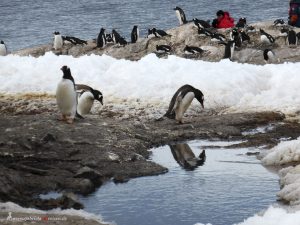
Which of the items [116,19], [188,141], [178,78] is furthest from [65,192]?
[116,19]

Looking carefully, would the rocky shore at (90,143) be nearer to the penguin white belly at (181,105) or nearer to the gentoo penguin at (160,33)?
Result: the penguin white belly at (181,105)

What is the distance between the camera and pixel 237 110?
1845cm

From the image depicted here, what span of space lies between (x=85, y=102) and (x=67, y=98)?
2823 mm

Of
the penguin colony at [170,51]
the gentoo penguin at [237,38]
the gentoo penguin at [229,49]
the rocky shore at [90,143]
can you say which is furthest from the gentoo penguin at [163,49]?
the rocky shore at [90,143]

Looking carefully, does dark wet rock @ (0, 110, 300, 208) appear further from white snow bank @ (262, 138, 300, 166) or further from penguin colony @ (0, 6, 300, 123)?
white snow bank @ (262, 138, 300, 166)

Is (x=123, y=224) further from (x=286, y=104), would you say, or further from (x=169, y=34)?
(x=169, y=34)

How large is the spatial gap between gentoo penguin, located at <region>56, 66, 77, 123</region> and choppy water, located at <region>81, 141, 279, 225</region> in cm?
254

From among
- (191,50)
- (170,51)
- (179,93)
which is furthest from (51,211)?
(170,51)

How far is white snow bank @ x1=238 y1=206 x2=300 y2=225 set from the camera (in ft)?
28.6

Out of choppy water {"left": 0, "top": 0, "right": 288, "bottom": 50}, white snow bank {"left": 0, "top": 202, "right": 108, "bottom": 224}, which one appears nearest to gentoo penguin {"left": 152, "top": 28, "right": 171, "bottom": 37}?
white snow bank {"left": 0, "top": 202, "right": 108, "bottom": 224}

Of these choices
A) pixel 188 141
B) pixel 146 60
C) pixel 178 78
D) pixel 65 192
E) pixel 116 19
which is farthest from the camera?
pixel 116 19

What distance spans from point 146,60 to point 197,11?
174 feet

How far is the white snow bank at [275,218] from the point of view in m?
8.71

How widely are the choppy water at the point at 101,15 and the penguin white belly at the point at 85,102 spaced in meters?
41.5
